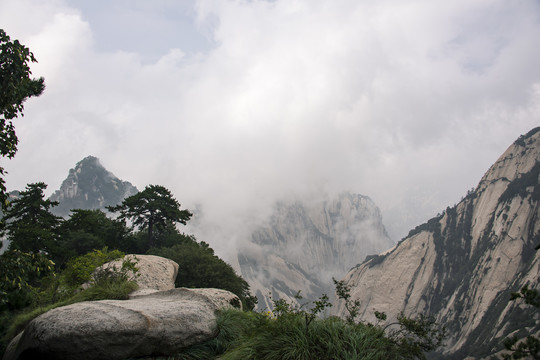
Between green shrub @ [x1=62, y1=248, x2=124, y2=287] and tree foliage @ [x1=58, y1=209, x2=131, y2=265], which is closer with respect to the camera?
green shrub @ [x1=62, y1=248, x2=124, y2=287]

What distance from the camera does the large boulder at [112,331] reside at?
7234 millimetres

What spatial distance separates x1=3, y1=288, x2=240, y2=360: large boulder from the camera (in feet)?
23.7

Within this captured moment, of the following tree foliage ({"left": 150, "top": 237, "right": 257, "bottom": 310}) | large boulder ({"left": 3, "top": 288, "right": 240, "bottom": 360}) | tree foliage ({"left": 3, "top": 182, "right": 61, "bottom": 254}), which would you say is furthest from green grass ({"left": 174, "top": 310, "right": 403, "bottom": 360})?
tree foliage ({"left": 3, "top": 182, "right": 61, "bottom": 254})

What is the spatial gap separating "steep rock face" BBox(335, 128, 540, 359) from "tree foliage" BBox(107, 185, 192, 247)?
97175 mm

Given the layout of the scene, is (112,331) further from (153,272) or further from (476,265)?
(476,265)

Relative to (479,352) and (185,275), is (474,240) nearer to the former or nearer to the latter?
(479,352)

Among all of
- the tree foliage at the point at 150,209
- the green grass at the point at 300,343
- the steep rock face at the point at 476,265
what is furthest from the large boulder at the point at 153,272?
the steep rock face at the point at 476,265

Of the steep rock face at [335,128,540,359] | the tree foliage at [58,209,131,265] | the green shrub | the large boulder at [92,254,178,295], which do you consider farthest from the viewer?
the steep rock face at [335,128,540,359]

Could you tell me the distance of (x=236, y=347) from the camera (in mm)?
8055

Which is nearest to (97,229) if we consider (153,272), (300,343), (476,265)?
(153,272)

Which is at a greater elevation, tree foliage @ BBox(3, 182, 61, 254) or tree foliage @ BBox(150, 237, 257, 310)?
tree foliage @ BBox(3, 182, 61, 254)

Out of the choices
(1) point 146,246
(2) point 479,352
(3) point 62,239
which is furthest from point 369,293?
(3) point 62,239

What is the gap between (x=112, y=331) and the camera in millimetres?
7508

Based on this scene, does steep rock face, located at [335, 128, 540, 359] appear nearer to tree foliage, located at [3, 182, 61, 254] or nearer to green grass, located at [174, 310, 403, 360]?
tree foliage, located at [3, 182, 61, 254]
